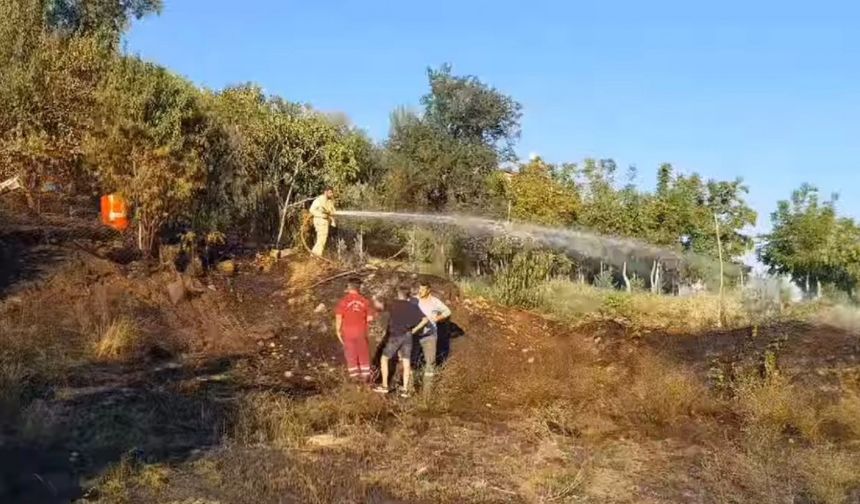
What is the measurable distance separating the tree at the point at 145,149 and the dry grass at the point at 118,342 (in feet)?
7.69

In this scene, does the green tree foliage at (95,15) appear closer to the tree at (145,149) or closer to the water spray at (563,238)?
the tree at (145,149)

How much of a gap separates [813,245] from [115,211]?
17.2 meters

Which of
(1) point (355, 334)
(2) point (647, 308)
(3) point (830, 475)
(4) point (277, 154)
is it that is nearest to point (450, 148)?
(4) point (277, 154)

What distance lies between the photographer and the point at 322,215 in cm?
1695

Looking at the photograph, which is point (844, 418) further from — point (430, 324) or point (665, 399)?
point (430, 324)

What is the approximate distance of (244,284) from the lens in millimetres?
16219

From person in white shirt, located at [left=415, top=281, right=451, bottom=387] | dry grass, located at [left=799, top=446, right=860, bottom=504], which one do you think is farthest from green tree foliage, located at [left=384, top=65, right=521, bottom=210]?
dry grass, located at [left=799, top=446, right=860, bottom=504]

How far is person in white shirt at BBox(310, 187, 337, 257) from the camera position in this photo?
1686 centimetres

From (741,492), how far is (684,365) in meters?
5.30

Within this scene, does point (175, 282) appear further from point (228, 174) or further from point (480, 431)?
point (480, 431)

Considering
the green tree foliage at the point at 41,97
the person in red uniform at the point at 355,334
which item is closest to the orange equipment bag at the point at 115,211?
the green tree foliage at the point at 41,97

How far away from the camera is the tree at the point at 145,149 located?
1483 centimetres

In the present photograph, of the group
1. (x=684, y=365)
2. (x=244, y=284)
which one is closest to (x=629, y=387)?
(x=684, y=365)

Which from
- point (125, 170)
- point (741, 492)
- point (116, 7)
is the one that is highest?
point (116, 7)
